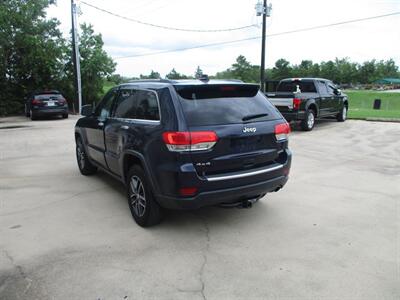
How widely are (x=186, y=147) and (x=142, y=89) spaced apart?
4.31 feet

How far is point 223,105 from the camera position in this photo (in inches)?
164

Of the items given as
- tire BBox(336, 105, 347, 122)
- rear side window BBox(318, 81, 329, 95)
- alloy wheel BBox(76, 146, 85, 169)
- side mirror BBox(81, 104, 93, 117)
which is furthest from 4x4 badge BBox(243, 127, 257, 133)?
tire BBox(336, 105, 347, 122)

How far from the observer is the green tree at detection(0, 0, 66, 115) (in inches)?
825

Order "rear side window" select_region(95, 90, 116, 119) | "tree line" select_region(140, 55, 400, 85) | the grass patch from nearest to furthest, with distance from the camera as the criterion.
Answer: "rear side window" select_region(95, 90, 116, 119) < the grass patch < "tree line" select_region(140, 55, 400, 85)

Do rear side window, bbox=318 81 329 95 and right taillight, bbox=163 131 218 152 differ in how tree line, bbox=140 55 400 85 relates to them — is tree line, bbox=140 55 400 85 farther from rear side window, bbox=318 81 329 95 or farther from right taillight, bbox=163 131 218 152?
right taillight, bbox=163 131 218 152

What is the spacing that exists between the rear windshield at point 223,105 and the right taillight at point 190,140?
13 centimetres

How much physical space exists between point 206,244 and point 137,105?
196cm

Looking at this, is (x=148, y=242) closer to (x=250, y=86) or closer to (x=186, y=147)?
(x=186, y=147)

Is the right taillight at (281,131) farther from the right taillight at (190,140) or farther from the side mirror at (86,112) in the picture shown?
the side mirror at (86,112)

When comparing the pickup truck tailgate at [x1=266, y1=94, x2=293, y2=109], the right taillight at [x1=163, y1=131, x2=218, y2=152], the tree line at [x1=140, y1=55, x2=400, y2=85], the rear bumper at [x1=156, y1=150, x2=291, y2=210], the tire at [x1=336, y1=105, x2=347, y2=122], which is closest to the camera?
the right taillight at [x1=163, y1=131, x2=218, y2=152]

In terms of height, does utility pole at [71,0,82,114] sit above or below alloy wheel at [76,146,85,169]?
above

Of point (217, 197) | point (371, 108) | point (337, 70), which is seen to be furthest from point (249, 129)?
point (337, 70)

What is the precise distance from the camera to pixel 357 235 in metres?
4.18

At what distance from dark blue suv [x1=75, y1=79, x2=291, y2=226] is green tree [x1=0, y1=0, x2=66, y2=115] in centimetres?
1932
